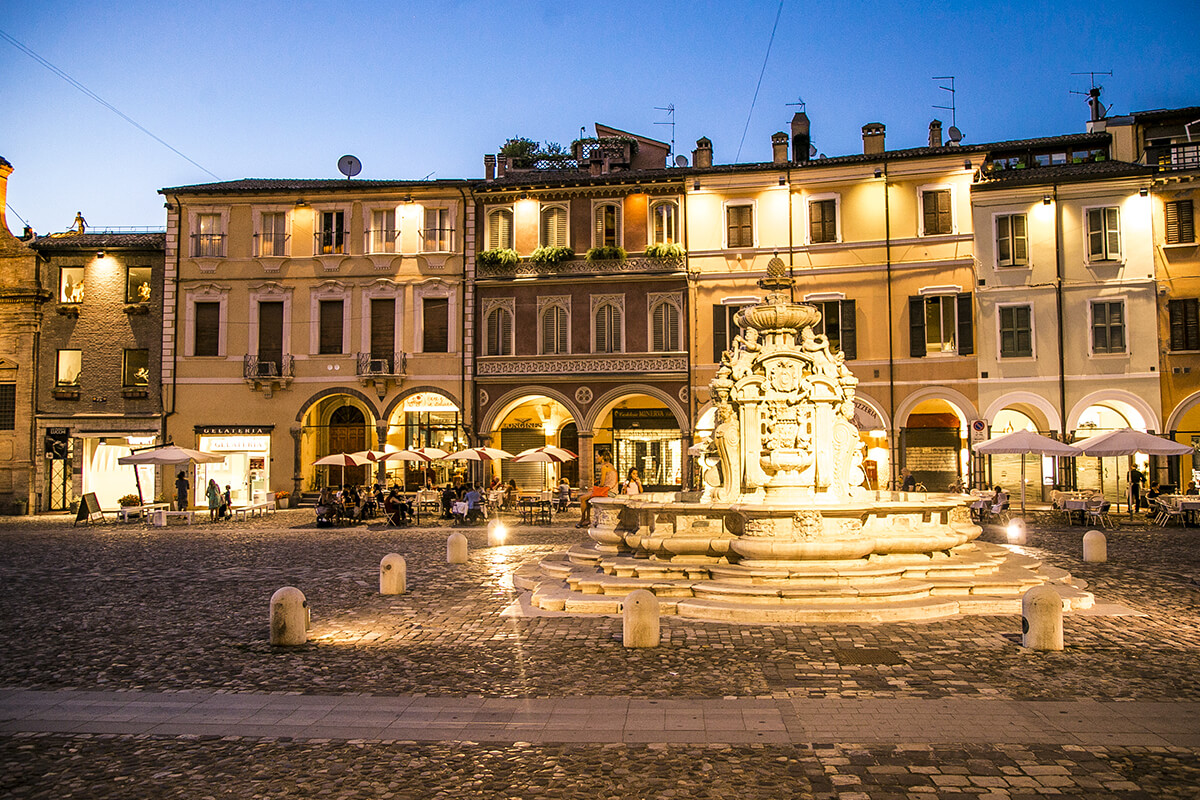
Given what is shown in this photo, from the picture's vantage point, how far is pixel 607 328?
1312 inches

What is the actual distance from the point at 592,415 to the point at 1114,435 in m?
16.5

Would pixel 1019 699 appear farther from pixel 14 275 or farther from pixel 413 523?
pixel 14 275

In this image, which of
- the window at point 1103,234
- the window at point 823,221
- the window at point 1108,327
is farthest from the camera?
the window at point 823,221

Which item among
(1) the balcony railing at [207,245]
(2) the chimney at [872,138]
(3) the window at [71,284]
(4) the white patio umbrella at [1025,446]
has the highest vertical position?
(2) the chimney at [872,138]

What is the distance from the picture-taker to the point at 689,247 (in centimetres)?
3312

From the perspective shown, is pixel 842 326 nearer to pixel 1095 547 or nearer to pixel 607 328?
pixel 607 328

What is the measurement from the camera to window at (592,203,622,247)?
110 ft

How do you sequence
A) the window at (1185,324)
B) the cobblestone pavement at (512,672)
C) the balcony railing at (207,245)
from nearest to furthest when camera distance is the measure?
the cobblestone pavement at (512,672)
the window at (1185,324)
the balcony railing at (207,245)

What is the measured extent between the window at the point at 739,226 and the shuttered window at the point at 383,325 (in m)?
12.8

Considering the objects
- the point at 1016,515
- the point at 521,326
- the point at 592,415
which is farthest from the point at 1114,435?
the point at 521,326

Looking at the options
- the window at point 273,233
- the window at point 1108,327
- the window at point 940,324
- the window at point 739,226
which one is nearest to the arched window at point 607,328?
the window at point 739,226

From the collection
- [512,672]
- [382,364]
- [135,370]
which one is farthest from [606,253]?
[512,672]

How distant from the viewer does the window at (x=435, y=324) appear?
111 feet

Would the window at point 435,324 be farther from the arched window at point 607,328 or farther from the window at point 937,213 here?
the window at point 937,213
